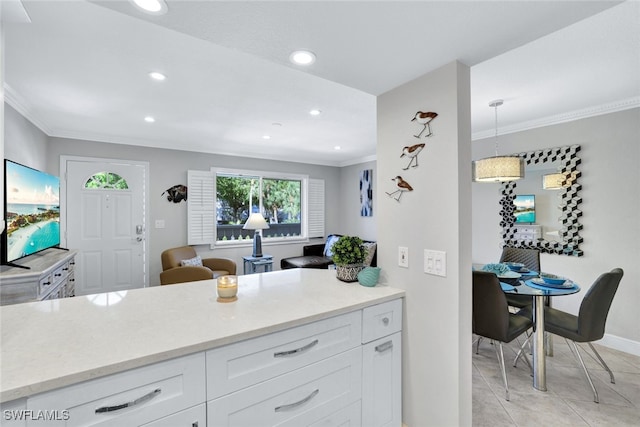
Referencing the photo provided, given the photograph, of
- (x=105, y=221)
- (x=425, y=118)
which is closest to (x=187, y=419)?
(x=425, y=118)

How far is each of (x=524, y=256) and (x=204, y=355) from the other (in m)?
3.53

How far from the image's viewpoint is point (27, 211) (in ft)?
8.13

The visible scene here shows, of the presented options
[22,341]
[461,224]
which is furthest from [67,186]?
[461,224]

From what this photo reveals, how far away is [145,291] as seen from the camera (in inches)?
65.9

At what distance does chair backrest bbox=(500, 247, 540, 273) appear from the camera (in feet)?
10.4

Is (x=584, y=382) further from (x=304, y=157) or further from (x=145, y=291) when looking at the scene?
(x=304, y=157)

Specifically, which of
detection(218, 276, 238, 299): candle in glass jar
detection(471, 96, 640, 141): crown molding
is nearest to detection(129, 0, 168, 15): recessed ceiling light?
detection(218, 276, 238, 299): candle in glass jar

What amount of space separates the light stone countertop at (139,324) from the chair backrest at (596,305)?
1576 millimetres

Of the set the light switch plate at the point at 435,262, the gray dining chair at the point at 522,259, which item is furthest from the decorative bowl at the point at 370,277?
the gray dining chair at the point at 522,259

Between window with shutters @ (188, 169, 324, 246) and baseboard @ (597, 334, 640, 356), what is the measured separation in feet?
14.7

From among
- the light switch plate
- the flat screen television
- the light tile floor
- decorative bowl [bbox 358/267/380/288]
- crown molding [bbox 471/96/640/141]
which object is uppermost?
crown molding [bbox 471/96/640/141]

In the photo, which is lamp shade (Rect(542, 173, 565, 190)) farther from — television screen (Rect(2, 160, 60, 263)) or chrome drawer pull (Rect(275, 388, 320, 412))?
television screen (Rect(2, 160, 60, 263))

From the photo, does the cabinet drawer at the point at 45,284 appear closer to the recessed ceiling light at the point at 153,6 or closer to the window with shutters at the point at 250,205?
the recessed ceiling light at the point at 153,6

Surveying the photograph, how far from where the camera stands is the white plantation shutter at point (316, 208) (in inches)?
241
